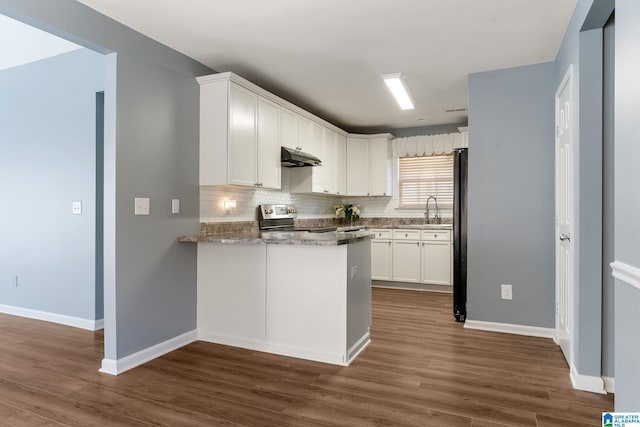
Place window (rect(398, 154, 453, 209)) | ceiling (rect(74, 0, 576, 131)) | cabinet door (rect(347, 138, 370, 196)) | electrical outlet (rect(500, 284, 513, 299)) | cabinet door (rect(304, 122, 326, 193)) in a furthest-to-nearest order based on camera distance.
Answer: cabinet door (rect(347, 138, 370, 196)), window (rect(398, 154, 453, 209)), cabinet door (rect(304, 122, 326, 193)), electrical outlet (rect(500, 284, 513, 299)), ceiling (rect(74, 0, 576, 131))

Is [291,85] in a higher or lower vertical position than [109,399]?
higher

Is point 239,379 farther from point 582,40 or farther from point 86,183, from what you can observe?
point 582,40

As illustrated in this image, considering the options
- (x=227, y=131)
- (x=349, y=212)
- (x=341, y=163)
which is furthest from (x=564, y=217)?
(x=349, y=212)

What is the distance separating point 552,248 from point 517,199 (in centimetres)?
53

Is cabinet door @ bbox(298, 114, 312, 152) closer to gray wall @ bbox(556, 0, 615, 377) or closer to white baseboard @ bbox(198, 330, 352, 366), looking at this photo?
white baseboard @ bbox(198, 330, 352, 366)

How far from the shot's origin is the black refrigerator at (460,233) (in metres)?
4.07

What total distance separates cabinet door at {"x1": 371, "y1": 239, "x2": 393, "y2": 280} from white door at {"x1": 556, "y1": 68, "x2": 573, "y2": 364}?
104 inches

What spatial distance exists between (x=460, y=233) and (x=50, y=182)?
425cm

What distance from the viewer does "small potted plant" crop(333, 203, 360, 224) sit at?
6.62 meters

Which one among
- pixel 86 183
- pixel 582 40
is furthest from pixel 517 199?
pixel 86 183

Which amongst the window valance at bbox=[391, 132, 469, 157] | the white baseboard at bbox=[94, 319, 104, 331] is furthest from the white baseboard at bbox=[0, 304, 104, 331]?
the window valance at bbox=[391, 132, 469, 157]

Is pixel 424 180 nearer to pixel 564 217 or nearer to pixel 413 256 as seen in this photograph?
pixel 413 256

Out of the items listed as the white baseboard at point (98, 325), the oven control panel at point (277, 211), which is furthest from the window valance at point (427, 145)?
the white baseboard at point (98, 325)

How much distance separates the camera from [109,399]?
7.81 ft
